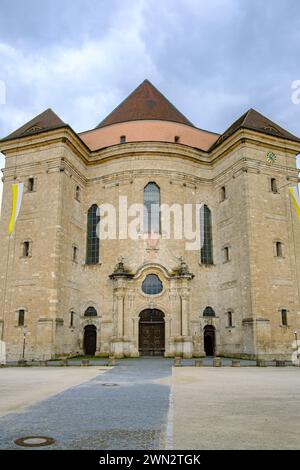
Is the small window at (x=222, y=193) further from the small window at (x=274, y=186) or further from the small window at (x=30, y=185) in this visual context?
the small window at (x=30, y=185)

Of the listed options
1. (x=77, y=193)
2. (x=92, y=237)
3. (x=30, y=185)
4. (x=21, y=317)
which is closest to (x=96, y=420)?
(x=21, y=317)

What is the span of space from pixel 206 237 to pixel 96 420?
25435 mm

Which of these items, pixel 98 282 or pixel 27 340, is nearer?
pixel 27 340

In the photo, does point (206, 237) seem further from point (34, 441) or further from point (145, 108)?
point (34, 441)

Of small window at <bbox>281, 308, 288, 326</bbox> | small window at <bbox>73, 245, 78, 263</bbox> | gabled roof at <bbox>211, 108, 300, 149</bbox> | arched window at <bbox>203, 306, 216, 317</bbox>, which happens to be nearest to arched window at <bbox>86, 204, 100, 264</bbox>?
small window at <bbox>73, 245, 78, 263</bbox>

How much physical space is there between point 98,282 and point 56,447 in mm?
25280

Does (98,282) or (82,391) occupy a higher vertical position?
(98,282)

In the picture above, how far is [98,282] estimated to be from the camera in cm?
3106

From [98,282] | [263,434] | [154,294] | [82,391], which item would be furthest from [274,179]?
[263,434]

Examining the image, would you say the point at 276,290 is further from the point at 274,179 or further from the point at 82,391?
the point at 82,391

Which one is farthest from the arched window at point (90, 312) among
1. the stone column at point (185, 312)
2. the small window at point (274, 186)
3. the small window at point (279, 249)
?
the small window at point (274, 186)

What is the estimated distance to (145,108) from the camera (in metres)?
37.5

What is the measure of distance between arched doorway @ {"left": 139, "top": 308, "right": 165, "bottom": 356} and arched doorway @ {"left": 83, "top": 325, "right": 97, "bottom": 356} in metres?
3.40

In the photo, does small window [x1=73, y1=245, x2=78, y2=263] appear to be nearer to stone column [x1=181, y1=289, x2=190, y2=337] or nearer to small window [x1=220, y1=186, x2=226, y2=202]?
stone column [x1=181, y1=289, x2=190, y2=337]
